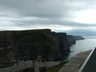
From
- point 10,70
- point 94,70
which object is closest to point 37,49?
point 10,70

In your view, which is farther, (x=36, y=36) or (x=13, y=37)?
(x=36, y=36)

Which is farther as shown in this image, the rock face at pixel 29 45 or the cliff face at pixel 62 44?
the cliff face at pixel 62 44

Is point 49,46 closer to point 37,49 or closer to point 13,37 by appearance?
point 37,49

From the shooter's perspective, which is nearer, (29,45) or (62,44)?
(29,45)

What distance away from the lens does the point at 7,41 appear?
309 ft

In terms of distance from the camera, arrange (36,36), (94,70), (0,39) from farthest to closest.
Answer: (36,36) < (0,39) < (94,70)

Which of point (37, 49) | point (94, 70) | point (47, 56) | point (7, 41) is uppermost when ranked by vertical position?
point (94, 70)

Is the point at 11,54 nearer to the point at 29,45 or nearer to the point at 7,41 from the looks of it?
the point at 7,41

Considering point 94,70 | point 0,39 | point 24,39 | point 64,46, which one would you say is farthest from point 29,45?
point 94,70

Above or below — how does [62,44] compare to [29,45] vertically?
below

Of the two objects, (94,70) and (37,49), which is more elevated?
(94,70)

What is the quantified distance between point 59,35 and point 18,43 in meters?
68.3

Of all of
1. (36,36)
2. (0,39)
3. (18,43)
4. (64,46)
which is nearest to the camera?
(0,39)

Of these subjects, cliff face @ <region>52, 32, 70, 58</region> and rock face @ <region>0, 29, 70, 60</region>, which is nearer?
rock face @ <region>0, 29, 70, 60</region>
